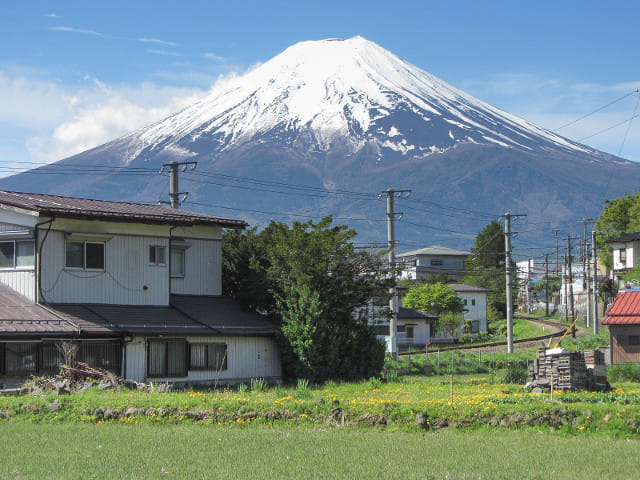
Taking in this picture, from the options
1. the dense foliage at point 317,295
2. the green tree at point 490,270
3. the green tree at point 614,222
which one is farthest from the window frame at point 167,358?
the green tree at point 490,270

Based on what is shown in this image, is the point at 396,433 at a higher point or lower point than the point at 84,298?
lower

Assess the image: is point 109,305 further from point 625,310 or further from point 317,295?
point 625,310

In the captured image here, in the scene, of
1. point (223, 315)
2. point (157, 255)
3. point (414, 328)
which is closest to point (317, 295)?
point (223, 315)

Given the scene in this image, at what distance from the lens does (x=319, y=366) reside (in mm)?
32625

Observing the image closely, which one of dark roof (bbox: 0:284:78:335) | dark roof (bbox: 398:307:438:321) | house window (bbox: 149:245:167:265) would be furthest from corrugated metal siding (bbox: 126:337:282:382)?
dark roof (bbox: 398:307:438:321)

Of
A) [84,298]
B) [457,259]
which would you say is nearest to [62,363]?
[84,298]

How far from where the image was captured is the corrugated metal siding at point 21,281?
2961 centimetres

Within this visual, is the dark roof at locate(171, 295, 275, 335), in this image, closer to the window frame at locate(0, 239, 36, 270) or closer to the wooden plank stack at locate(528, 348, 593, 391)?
the window frame at locate(0, 239, 36, 270)

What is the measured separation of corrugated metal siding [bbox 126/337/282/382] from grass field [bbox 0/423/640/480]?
37.3ft

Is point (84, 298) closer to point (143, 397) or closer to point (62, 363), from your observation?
point (62, 363)

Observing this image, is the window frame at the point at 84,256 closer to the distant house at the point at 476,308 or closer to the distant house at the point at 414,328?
the distant house at the point at 414,328

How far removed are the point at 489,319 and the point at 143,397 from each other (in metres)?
77.9

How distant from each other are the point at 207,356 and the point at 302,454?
17.2 metres

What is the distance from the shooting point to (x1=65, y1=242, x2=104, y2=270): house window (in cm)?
3048
